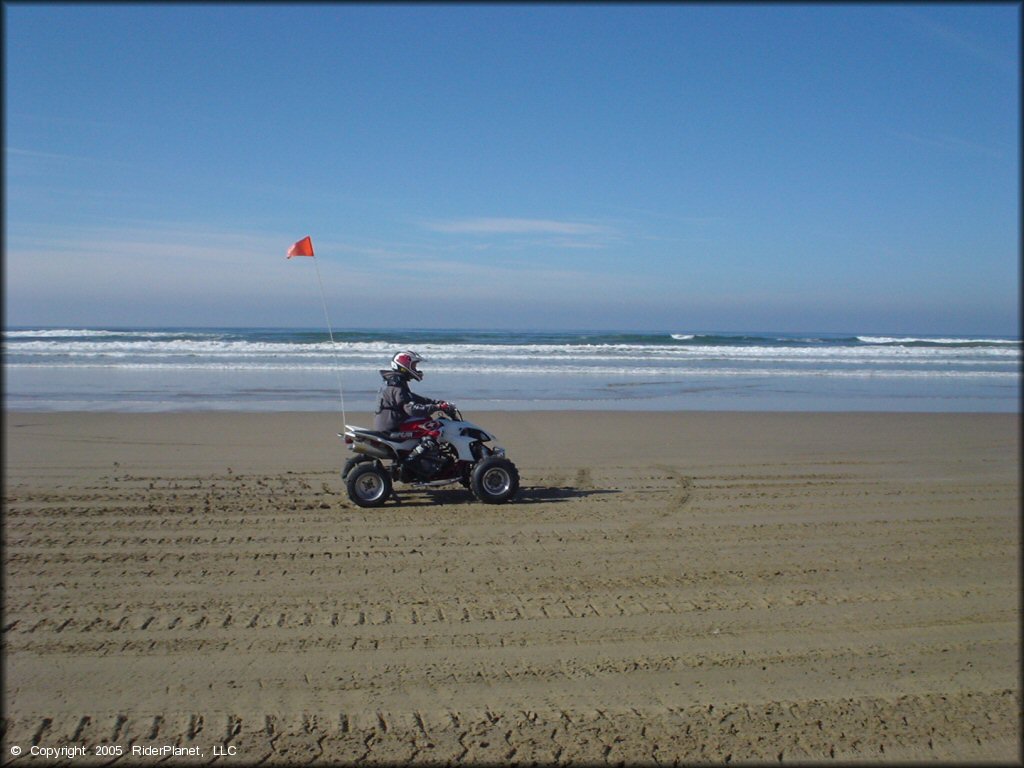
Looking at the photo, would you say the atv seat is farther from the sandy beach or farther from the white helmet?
the sandy beach

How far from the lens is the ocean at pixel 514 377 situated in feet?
58.1

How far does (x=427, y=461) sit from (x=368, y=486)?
706 millimetres

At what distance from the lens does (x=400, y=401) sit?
873cm

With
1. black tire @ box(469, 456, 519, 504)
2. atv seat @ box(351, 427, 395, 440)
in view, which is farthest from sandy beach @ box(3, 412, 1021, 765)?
atv seat @ box(351, 427, 395, 440)

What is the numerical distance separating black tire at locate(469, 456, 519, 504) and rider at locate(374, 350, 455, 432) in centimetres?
76

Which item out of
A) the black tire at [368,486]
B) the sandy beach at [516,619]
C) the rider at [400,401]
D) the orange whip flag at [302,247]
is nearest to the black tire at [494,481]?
the sandy beach at [516,619]

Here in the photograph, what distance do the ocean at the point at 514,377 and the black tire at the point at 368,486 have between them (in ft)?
25.3

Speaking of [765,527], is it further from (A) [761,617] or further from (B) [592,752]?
(B) [592,752]

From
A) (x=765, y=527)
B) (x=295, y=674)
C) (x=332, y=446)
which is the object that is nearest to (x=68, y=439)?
(x=332, y=446)

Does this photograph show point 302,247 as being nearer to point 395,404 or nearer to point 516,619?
point 395,404

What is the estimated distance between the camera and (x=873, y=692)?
430 cm

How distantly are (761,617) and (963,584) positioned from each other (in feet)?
6.18

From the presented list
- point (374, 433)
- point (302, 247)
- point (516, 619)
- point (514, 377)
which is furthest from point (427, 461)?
point (514, 377)

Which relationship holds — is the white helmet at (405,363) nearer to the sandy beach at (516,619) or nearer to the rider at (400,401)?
the rider at (400,401)
